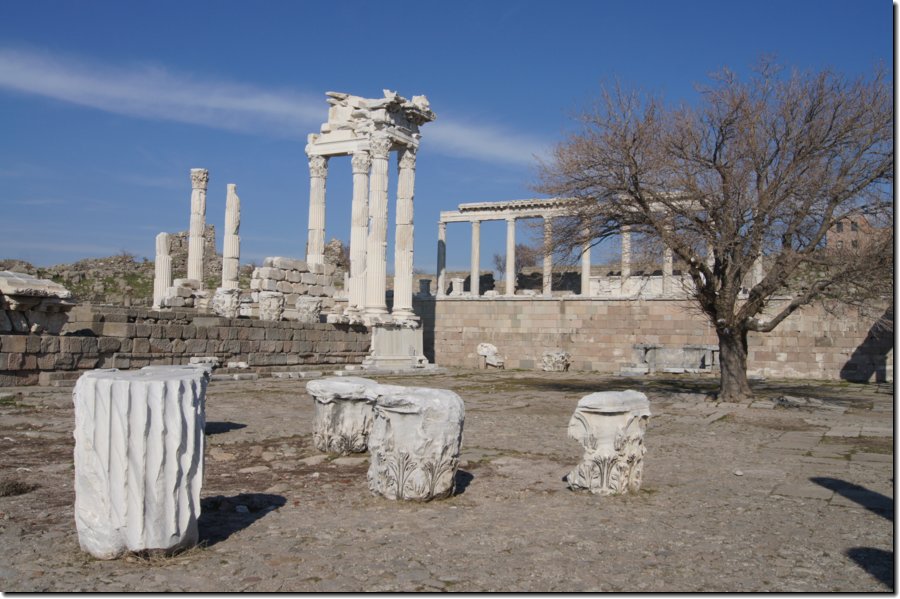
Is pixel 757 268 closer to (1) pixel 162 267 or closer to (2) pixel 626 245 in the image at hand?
(2) pixel 626 245

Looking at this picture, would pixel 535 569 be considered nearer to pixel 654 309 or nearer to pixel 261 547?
pixel 261 547

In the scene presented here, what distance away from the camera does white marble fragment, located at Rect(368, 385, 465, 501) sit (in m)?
5.59

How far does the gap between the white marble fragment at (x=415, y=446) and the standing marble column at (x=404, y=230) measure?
18.8 metres

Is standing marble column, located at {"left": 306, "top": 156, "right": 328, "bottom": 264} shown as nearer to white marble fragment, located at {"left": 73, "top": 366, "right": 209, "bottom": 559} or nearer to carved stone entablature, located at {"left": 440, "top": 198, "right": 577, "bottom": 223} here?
carved stone entablature, located at {"left": 440, "top": 198, "right": 577, "bottom": 223}

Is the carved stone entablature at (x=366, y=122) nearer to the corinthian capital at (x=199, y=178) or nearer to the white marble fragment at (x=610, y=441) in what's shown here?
the corinthian capital at (x=199, y=178)

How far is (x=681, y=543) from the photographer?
15.1 feet

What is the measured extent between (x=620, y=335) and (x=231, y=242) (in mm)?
12762

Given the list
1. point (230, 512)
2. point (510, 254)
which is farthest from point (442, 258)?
point (230, 512)

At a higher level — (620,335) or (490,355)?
(620,335)

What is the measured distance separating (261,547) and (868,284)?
35.3 ft

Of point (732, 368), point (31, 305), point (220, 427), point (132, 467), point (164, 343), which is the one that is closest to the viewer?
point (132, 467)

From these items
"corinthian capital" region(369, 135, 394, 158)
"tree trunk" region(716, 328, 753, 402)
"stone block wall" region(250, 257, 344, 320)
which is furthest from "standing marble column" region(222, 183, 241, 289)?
"tree trunk" region(716, 328, 753, 402)

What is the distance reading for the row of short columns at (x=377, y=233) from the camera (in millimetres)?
23781

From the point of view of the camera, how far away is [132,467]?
4137mm
